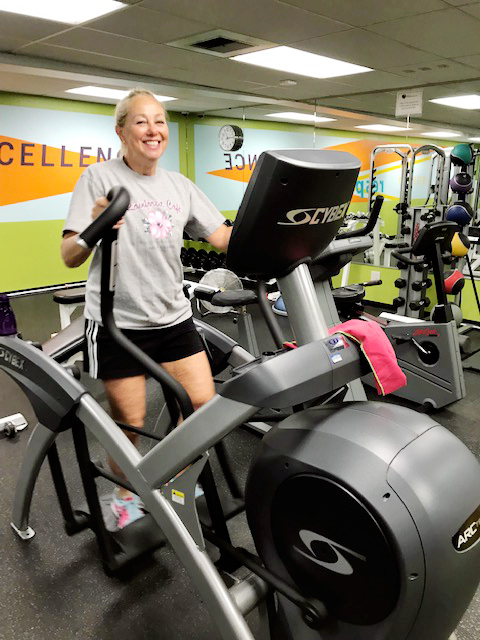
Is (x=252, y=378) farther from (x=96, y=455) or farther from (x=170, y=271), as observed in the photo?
(x=96, y=455)

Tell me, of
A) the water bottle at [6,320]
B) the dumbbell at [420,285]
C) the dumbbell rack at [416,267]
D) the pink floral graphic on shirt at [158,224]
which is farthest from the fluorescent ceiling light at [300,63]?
the water bottle at [6,320]

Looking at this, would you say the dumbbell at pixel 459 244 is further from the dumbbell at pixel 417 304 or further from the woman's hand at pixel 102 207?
the woman's hand at pixel 102 207

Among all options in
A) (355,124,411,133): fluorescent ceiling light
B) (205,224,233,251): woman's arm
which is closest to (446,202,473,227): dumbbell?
(205,224,233,251): woman's arm

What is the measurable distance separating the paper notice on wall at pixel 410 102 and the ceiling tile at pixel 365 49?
127 centimetres

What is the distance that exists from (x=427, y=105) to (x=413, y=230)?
2.44 metres

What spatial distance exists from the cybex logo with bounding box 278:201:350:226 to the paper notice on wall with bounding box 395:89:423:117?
16.0 feet

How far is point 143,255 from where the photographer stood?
1535 mm

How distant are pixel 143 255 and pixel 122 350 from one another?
31 centimetres

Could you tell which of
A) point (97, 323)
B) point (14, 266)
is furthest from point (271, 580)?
point (14, 266)

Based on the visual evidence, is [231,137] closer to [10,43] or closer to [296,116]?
[296,116]

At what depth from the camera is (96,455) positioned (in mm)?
2559

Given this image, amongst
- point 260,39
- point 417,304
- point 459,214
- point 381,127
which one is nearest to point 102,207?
point 260,39

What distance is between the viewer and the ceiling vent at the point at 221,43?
328cm

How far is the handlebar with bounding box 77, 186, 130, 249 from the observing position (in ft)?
3.52
